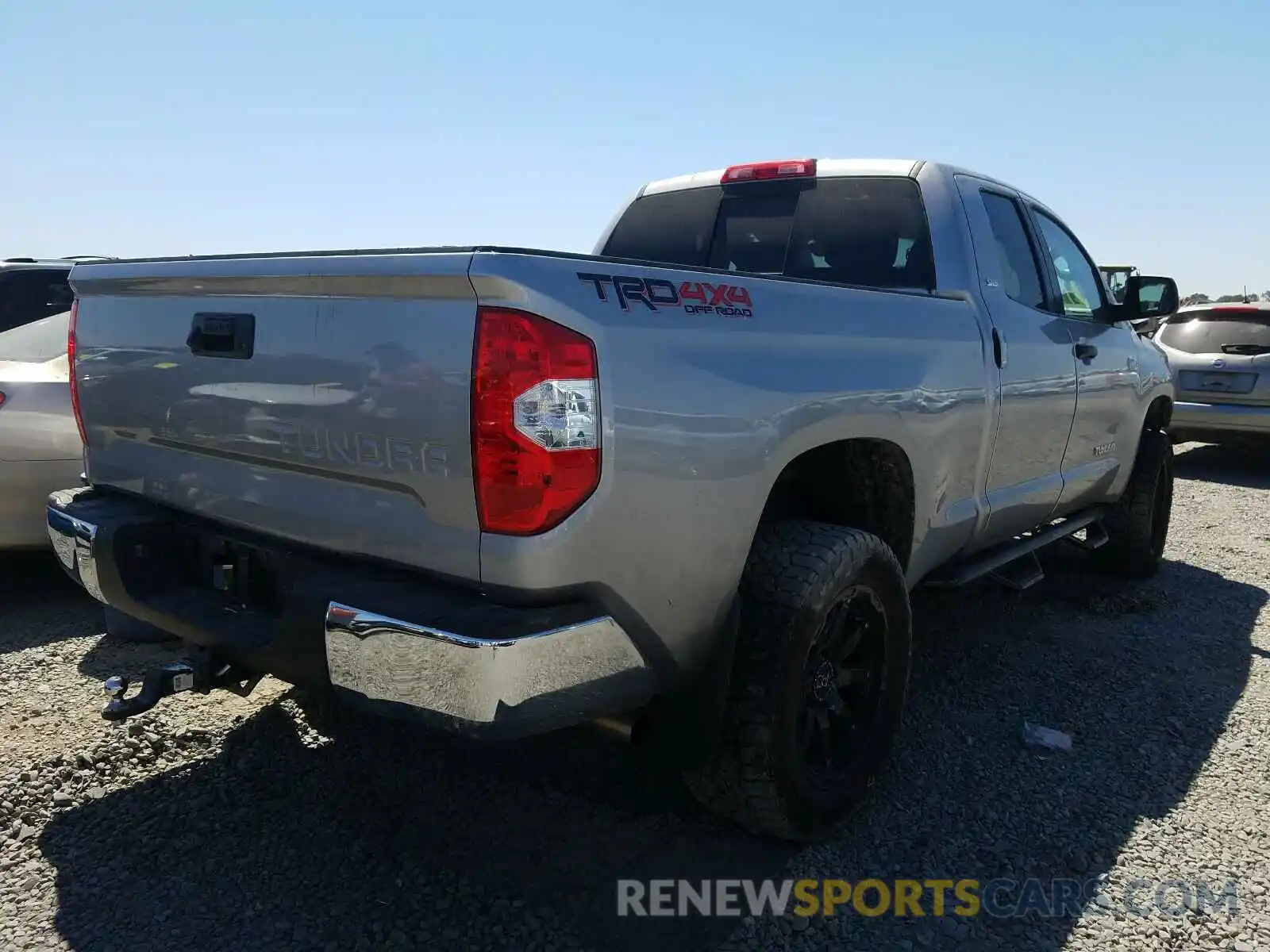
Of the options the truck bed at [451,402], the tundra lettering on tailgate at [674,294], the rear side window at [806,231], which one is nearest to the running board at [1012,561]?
the truck bed at [451,402]

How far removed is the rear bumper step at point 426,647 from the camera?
186 cm

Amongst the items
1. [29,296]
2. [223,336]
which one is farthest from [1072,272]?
[29,296]

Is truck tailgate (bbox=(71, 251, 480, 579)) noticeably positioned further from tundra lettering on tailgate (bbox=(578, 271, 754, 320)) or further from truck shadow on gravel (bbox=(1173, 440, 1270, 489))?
truck shadow on gravel (bbox=(1173, 440, 1270, 489))

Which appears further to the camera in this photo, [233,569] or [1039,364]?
[1039,364]

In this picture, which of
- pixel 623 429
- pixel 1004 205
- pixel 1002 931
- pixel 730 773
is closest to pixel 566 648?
pixel 623 429

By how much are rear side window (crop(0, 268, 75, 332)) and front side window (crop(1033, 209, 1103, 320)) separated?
538 cm

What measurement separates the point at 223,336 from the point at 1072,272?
151 inches

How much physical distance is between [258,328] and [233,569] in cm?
61

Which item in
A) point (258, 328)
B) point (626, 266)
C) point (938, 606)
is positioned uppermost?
point (626, 266)

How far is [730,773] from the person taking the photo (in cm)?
248

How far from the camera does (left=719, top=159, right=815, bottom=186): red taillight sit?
385 centimetres

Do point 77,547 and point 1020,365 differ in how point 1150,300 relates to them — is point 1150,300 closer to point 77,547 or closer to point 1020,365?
point 1020,365

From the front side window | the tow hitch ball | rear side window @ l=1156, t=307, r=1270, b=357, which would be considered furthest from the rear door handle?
rear side window @ l=1156, t=307, r=1270, b=357

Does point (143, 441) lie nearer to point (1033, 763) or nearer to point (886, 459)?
point (886, 459)
